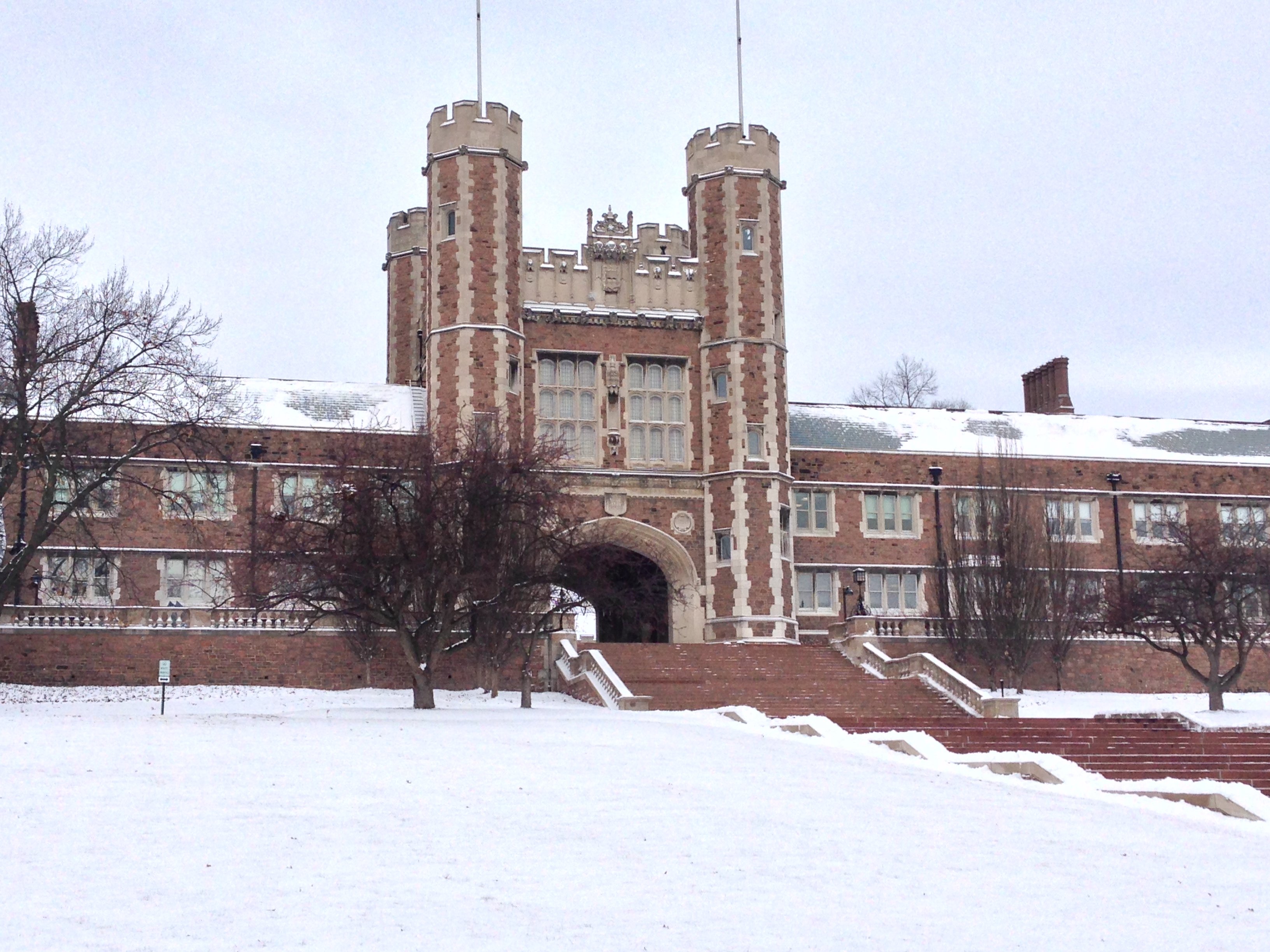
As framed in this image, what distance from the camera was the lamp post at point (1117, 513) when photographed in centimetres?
4138

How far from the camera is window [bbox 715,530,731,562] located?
3734 cm

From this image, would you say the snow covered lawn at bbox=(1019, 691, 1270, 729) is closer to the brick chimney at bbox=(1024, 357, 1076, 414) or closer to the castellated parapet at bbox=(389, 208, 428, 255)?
the brick chimney at bbox=(1024, 357, 1076, 414)

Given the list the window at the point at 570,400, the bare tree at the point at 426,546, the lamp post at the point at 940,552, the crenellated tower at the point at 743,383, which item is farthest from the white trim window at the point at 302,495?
the lamp post at the point at 940,552

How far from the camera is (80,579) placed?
33156mm

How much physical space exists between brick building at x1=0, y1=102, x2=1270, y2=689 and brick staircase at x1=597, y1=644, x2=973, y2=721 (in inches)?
72.7

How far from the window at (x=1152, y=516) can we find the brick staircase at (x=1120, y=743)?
1446 cm

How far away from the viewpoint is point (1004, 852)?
13.9 meters

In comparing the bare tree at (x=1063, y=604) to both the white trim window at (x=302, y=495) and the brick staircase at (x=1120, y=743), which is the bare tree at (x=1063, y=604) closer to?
the brick staircase at (x=1120, y=743)

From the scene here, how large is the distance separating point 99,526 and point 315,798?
2275 cm

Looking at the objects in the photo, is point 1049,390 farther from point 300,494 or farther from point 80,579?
point 80,579

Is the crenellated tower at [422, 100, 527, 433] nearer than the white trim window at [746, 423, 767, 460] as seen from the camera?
Yes

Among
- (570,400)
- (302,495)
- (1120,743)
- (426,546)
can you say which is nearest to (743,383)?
(570,400)

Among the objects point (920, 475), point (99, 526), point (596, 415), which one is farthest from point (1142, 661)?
point (99, 526)

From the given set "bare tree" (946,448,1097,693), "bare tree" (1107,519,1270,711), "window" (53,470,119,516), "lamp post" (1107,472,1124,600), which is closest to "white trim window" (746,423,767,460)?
"bare tree" (946,448,1097,693)
